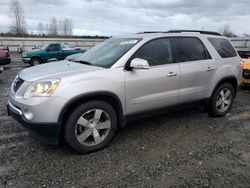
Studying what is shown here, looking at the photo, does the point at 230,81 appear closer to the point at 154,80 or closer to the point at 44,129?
the point at 154,80

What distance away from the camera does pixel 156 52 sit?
4.11m

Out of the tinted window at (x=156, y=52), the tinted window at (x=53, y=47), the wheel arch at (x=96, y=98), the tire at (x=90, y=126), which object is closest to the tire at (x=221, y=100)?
the tinted window at (x=156, y=52)

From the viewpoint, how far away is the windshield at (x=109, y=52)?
12.6ft

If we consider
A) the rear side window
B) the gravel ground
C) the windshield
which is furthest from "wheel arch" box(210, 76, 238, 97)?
the windshield

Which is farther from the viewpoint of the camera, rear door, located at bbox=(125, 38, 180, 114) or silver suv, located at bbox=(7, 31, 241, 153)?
rear door, located at bbox=(125, 38, 180, 114)

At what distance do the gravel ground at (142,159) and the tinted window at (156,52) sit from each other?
128 centimetres

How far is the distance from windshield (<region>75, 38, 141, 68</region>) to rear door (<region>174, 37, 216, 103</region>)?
92cm

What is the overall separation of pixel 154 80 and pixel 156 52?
53 centimetres

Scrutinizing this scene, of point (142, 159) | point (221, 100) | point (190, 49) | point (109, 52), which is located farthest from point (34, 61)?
point (142, 159)

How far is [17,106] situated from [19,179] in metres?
0.98

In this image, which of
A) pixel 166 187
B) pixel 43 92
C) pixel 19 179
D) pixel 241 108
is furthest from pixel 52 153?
pixel 241 108

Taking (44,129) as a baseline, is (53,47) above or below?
above

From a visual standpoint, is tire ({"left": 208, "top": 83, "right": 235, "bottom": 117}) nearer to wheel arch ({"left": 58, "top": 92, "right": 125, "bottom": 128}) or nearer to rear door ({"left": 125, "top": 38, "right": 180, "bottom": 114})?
rear door ({"left": 125, "top": 38, "right": 180, "bottom": 114})

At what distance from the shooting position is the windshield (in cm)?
383
